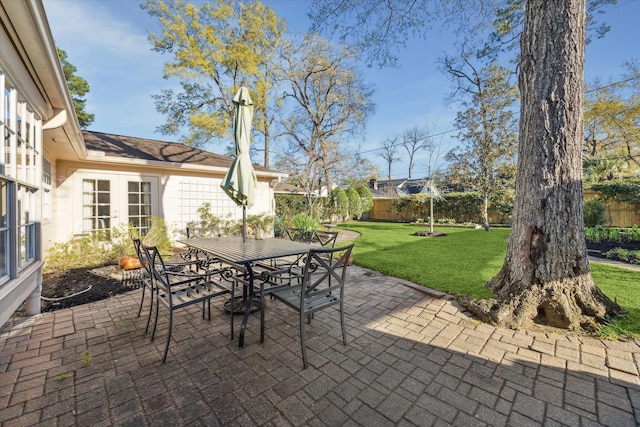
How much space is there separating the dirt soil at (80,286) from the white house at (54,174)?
0.44 metres

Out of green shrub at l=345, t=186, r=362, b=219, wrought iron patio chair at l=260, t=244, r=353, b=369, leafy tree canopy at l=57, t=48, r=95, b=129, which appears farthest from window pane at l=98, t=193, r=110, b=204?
leafy tree canopy at l=57, t=48, r=95, b=129

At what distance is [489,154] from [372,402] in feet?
41.4

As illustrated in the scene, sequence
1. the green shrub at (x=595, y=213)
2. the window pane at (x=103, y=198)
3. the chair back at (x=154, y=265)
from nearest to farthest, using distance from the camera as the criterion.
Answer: the chair back at (x=154, y=265)
the window pane at (x=103, y=198)
the green shrub at (x=595, y=213)

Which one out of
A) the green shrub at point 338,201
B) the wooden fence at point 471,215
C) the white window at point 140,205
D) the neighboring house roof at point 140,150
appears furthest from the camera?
the green shrub at point 338,201

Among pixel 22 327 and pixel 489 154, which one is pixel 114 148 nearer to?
pixel 22 327

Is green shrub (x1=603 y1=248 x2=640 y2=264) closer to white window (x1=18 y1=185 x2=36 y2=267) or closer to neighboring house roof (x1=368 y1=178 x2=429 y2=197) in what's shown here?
white window (x1=18 y1=185 x2=36 y2=267)

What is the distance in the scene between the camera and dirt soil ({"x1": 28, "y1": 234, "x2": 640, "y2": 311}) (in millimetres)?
3779

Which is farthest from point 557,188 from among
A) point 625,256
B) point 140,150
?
point 140,150

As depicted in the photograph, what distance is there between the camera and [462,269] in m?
5.38

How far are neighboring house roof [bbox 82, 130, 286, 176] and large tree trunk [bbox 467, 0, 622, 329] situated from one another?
7.68 metres

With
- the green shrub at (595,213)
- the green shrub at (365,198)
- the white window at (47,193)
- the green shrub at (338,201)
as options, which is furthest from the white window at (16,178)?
the green shrub at (365,198)

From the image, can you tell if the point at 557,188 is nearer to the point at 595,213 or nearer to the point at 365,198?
the point at 595,213

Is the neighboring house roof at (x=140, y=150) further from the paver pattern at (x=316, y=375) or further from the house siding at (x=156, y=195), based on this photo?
the paver pattern at (x=316, y=375)

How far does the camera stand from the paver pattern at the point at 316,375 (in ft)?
5.70
